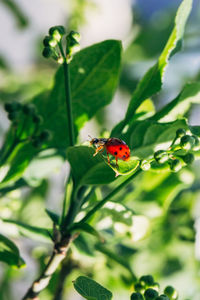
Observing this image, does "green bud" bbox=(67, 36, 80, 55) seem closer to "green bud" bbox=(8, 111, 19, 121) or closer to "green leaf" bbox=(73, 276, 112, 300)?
"green bud" bbox=(8, 111, 19, 121)

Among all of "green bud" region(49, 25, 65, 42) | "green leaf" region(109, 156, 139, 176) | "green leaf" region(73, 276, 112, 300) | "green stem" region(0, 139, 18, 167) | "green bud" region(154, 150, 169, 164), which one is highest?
"green bud" region(49, 25, 65, 42)

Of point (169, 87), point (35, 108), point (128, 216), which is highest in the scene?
point (169, 87)

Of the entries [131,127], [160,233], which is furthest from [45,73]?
[131,127]

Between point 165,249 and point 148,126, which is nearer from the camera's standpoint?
point 148,126

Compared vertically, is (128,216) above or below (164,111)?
below

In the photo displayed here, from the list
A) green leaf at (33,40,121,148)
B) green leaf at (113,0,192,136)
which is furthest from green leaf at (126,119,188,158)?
green leaf at (33,40,121,148)

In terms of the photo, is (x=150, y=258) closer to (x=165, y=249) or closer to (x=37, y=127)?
(x=165, y=249)

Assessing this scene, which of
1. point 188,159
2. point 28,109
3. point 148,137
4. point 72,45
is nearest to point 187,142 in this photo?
point 188,159
